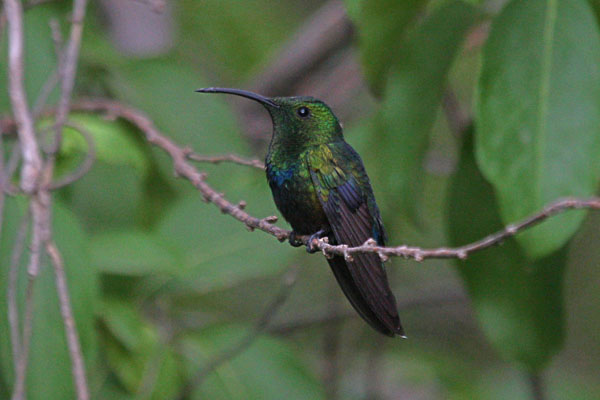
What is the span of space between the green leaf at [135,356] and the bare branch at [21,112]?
0.73 metres

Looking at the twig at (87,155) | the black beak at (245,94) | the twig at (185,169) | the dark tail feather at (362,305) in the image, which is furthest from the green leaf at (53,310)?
the dark tail feather at (362,305)

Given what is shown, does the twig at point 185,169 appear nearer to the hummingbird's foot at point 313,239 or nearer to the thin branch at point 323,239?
the thin branch at point 323,239

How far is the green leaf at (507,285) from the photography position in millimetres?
3258

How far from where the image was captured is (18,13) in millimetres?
3025

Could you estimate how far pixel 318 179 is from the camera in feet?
8.05

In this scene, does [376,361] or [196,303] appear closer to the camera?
[196,303]

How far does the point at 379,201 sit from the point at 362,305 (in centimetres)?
157

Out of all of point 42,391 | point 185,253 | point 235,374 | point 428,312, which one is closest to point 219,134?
point 185,253

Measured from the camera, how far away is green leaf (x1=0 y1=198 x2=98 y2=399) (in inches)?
112

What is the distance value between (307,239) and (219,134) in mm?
1760

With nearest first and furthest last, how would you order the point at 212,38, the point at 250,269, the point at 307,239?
the point at 307,239 < the point at 250,269 < the point at 212,38

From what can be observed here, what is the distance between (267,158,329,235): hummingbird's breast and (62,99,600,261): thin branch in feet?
0.24

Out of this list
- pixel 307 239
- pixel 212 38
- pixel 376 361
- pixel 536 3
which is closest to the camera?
pixel 307 239

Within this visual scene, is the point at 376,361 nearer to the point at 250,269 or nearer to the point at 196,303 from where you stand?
the point at 196,303
